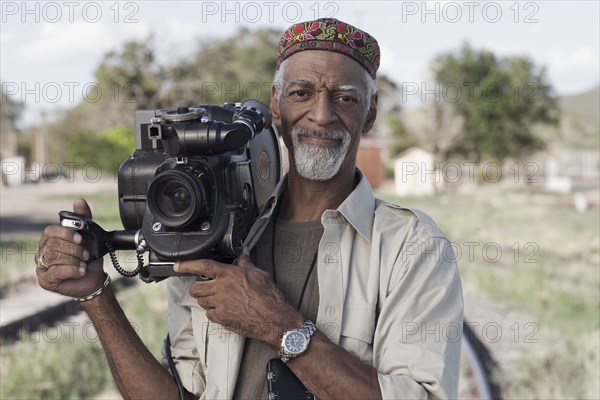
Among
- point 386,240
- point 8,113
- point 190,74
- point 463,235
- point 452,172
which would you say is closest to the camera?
point 386,240

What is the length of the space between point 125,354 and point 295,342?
2.30ft

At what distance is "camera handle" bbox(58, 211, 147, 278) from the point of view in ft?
8.21

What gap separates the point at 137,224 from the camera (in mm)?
2598

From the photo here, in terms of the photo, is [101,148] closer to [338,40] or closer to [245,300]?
[338,40]

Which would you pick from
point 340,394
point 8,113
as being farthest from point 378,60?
point 8,113

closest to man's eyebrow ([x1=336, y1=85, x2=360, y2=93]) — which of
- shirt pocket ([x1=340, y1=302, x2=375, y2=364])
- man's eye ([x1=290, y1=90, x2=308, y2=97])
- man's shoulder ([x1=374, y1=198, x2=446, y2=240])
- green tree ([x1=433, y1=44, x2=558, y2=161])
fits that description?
man's eye ([x1=290, y1=90, x2=308, y2=97])

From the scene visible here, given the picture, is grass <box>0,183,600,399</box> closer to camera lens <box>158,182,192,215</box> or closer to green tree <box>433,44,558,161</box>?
camera lens <box>158,182,192,215</box>

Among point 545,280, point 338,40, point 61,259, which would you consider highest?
point 338,40

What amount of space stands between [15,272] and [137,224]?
352 inches

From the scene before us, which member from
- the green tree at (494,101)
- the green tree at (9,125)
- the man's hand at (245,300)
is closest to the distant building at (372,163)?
the green tree at (494,101)

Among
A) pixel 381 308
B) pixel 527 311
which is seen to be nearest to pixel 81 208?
pixel 381 308

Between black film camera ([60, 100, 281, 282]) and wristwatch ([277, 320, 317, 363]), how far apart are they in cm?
31

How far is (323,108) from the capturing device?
8.70 feet

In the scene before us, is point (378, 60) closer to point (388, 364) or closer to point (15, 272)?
point (388, 364)
